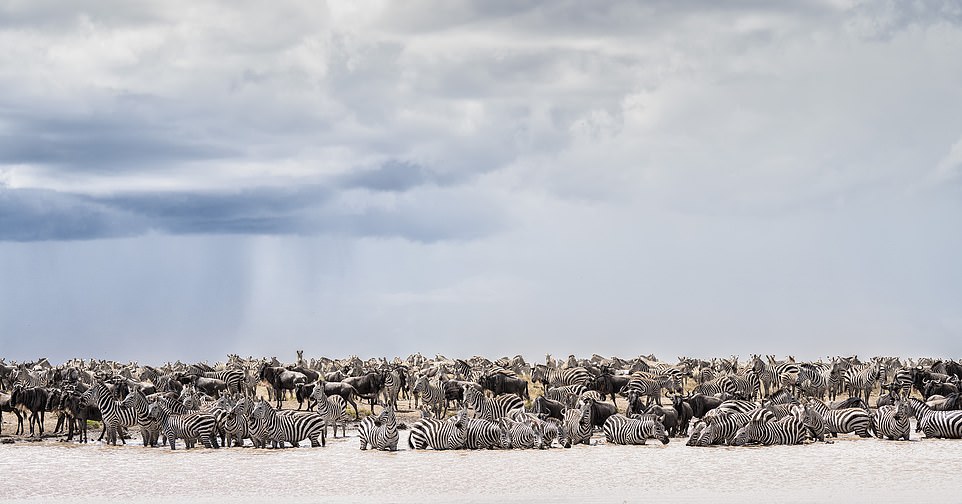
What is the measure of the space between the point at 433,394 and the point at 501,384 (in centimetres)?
290

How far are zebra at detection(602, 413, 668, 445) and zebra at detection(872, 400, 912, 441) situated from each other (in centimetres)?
546

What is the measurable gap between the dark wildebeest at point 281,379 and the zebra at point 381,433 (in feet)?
29.8

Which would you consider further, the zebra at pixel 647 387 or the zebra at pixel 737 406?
the zebra at pixel 647 387

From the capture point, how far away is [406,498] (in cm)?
2123

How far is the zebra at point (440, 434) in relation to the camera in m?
26.9

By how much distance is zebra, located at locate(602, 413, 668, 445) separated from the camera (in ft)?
91.4

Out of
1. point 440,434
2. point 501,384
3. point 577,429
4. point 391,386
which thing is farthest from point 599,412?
point 391,386

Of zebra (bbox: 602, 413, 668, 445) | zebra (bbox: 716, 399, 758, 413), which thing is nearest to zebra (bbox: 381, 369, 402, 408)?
zebra (bbox: 602, 413, 668, 445)

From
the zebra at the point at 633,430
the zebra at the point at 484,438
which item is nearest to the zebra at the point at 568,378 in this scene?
the zebra at the point at 633,430

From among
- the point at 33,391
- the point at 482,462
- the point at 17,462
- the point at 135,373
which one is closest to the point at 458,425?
the point at 482,462

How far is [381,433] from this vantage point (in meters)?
27.0

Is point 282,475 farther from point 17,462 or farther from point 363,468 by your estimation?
point 17,462

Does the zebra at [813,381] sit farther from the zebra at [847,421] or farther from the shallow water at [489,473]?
the shallow water at [489,473]

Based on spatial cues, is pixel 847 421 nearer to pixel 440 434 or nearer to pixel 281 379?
pixel 440 434
